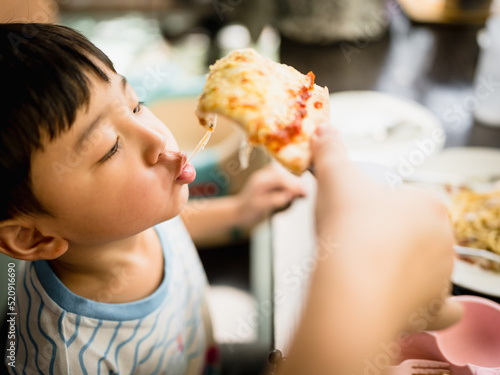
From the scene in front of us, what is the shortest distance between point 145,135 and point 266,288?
2.03 feet

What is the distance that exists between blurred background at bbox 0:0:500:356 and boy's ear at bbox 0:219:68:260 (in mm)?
509

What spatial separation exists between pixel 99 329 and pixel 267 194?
0.62 metres

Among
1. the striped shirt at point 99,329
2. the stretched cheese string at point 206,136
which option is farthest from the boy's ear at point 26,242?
the stretched cheese string at point 206,136

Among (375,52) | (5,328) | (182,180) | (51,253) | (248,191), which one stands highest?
(375,52)

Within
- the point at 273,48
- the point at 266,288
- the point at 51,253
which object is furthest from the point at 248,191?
the point at 273,48

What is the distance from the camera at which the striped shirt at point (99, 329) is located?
81 cm

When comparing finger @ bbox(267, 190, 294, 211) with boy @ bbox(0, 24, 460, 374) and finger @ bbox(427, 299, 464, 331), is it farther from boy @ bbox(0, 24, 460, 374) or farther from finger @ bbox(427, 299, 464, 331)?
finger @ bbox(427, 299, 464, 331)

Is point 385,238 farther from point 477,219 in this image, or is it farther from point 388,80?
point 388,80

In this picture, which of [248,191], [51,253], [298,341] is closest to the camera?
[298,341]

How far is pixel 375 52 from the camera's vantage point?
5.83 ft

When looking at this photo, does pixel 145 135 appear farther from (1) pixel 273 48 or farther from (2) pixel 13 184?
(1) pixel 273 48

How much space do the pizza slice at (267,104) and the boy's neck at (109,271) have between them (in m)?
0.35

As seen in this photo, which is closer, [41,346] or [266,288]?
[41,346]

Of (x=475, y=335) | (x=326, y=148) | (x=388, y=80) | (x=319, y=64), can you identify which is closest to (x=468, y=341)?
(x=475, y=335)
